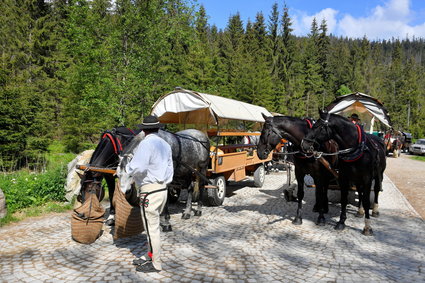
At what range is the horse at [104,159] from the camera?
5125 mm

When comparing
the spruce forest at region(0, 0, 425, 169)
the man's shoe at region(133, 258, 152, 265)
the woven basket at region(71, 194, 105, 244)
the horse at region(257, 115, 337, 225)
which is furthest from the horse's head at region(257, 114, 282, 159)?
the spruce forest at region(0, 0, 425, 169)

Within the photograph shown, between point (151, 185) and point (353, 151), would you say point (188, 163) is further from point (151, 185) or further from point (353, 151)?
point (353, 151)

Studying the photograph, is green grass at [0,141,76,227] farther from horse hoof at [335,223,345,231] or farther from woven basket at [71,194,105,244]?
horse hoof at [335,223,345,231]

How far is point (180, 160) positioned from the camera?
641 centimetres

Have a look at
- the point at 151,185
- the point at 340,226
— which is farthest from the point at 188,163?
the point at 340,226

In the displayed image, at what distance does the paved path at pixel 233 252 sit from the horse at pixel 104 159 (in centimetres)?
90

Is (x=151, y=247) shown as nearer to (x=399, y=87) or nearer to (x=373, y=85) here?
(x=373, y=85)

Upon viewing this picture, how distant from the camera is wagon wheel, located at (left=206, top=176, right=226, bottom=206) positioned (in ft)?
25.5

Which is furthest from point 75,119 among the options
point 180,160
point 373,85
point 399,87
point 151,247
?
point 399,87

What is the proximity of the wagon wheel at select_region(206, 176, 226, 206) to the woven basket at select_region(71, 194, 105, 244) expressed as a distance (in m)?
3.33

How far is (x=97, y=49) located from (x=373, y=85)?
56.5 m

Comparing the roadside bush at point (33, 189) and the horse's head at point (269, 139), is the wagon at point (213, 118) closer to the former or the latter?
the horse's head at point (269, 139)

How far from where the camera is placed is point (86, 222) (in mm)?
4941

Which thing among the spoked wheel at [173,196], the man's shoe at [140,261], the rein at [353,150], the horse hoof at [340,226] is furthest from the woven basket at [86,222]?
the horse hoof at [340,226]
